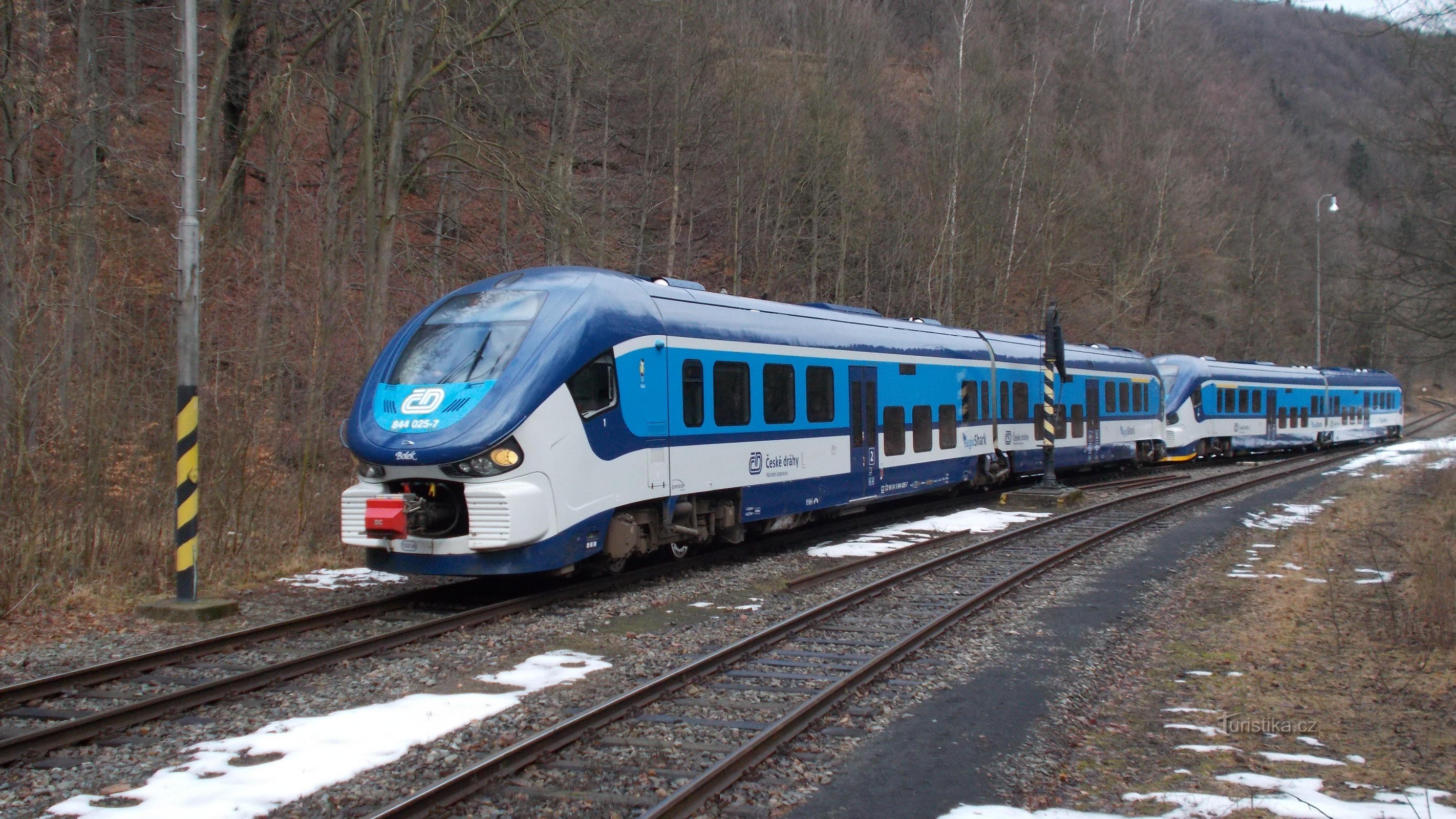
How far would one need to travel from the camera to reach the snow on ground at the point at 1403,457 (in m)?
28.8

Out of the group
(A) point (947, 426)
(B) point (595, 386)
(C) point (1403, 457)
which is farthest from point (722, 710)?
(C) point (1403, 457)

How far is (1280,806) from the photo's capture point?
5098 mm

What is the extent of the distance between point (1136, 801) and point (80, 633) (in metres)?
7.98

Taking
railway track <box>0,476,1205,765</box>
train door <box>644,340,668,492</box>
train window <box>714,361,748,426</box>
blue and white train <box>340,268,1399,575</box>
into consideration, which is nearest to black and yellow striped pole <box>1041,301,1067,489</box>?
blue and white train <box>340,268,1399,575</box>

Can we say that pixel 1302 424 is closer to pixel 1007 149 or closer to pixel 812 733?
pixel 1007 149

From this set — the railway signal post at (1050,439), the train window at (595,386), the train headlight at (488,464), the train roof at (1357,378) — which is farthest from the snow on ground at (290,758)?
the train roof at (1357,378)

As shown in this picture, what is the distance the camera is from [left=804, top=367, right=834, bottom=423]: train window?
44.8ft

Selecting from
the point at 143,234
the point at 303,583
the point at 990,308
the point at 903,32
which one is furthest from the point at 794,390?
the point at 903,32

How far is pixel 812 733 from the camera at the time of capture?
6.17 metres

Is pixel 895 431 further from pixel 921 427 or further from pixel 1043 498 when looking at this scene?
pixel 1043 498

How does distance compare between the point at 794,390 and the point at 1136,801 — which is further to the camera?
the point at 794,390

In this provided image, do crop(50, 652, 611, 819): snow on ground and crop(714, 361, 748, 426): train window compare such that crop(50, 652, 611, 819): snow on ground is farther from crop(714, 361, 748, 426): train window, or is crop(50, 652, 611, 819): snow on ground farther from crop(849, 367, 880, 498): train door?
crop(849, 367, 880, 498): train door

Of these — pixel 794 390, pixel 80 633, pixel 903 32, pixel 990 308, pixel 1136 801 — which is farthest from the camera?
pixel 903 32

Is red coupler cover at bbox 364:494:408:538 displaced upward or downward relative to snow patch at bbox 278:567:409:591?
upward
